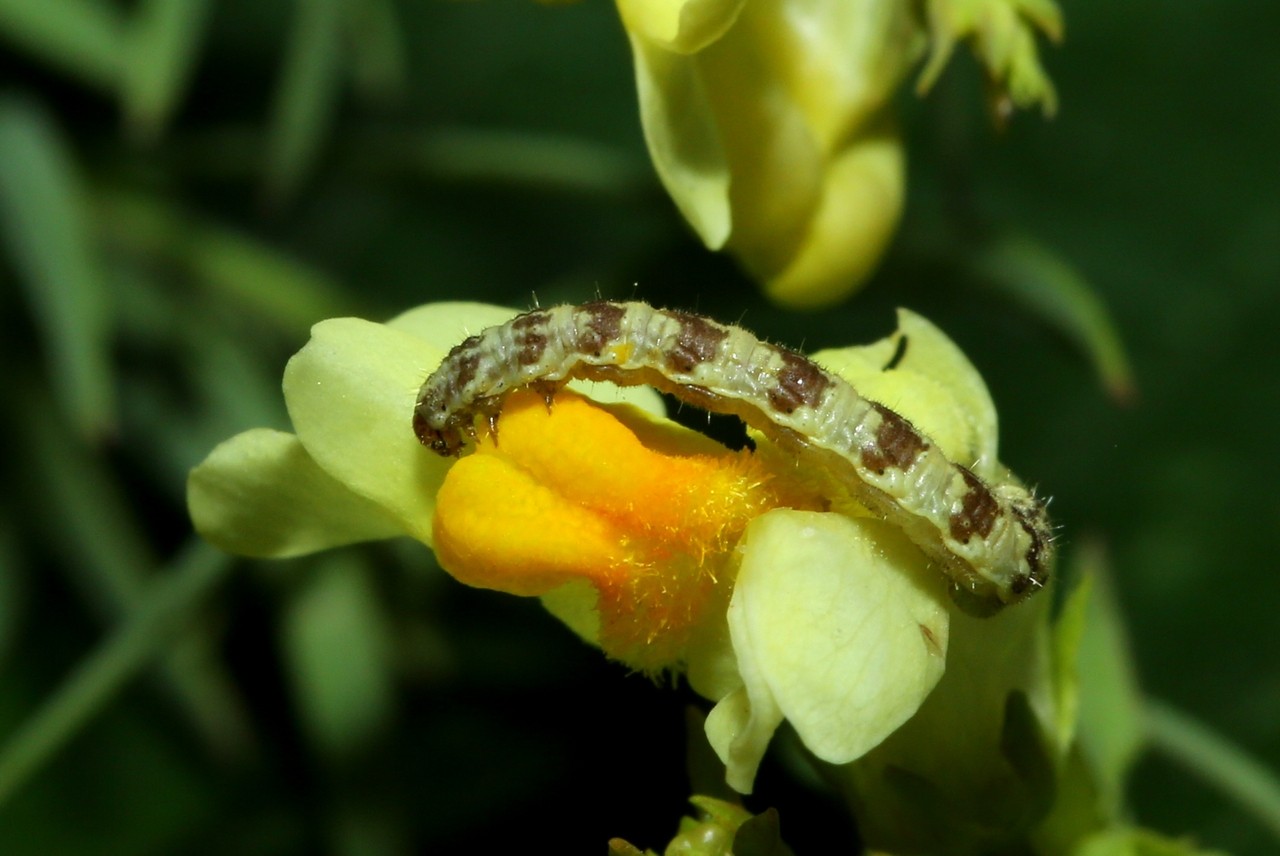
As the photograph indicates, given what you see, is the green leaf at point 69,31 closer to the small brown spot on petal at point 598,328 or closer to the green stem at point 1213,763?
the small brown spot on petal at point 598,328

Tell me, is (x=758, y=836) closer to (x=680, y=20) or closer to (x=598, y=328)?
(x=598, y=328)

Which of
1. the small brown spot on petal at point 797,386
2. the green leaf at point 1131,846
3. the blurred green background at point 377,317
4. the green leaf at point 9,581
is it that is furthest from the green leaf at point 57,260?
the green leaf at point 1131,846

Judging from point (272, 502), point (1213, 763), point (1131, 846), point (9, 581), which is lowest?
point (9, 581)

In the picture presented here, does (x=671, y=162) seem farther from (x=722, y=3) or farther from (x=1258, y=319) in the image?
(x=1258, y=319)

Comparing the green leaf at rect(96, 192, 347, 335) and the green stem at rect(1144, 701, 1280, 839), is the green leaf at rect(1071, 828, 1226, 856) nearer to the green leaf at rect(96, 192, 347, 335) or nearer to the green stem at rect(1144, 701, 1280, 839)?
the green stem at rect(1144, 701, 1280, 839)

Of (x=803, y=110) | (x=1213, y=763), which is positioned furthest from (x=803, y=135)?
(x=1213, y=763)

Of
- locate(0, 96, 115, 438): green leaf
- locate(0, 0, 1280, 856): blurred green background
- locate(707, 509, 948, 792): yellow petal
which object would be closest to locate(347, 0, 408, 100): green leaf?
locate(0, 0, 1280, 856): blurred green background
